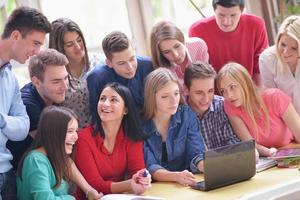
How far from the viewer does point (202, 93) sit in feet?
7.90

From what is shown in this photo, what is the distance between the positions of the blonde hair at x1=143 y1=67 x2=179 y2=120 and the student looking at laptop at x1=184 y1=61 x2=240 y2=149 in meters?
0.14

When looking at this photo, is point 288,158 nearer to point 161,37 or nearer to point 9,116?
point 161,37

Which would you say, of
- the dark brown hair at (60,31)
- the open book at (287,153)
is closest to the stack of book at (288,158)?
the open book at (287,153)

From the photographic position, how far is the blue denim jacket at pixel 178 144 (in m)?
2.29

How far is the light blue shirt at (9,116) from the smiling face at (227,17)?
127 centimetres

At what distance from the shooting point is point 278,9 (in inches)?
151

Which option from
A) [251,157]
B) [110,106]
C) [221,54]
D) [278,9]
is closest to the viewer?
[251,157]

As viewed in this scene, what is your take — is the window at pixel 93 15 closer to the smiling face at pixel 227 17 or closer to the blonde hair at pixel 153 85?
the smiling face at pixel 227 17

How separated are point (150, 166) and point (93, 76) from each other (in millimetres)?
523

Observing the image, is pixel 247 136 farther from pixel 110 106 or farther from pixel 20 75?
pixel 20 75

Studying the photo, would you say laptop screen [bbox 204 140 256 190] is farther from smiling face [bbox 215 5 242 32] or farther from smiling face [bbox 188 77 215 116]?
smiling face [bbox 215 5 242 32]

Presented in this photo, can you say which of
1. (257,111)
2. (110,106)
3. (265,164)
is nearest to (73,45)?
(110,106)

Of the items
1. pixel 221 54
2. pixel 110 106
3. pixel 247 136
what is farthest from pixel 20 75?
pixel 247 136

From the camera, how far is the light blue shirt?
1.91 meters
